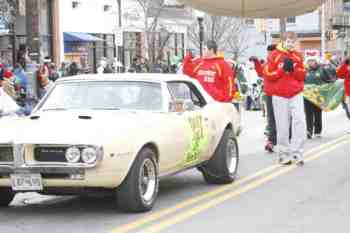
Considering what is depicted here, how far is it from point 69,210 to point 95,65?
3337 centimetres

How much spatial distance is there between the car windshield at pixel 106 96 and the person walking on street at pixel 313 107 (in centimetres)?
809

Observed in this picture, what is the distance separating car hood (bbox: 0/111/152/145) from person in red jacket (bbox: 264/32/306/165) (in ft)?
13.4

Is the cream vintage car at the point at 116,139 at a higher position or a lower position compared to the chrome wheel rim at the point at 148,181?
higher

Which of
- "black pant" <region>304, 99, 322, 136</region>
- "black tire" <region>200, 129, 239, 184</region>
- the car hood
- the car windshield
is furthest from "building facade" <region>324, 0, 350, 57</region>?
the car hood

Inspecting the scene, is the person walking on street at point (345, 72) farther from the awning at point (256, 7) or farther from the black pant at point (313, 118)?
the awning at point (256, 7)

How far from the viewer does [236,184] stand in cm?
1012

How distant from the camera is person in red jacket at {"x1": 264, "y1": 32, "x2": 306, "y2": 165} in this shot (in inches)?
464

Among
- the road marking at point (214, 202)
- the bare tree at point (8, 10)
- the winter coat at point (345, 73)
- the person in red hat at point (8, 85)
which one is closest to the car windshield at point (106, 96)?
the road marking at point (214, 202)

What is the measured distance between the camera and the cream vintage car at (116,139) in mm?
7391

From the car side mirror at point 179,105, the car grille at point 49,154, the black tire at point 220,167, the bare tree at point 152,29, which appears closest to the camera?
the car grille at point 49,154

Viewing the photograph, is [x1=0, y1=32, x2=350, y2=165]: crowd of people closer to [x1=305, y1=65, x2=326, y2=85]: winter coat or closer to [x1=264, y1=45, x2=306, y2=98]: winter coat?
[x1=264, y1=45, x2=306, y2=98]: winter coat

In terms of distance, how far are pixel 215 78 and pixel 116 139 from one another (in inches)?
214

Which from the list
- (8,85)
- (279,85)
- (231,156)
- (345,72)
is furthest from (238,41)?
(231,156)

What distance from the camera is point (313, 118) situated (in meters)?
16.7
